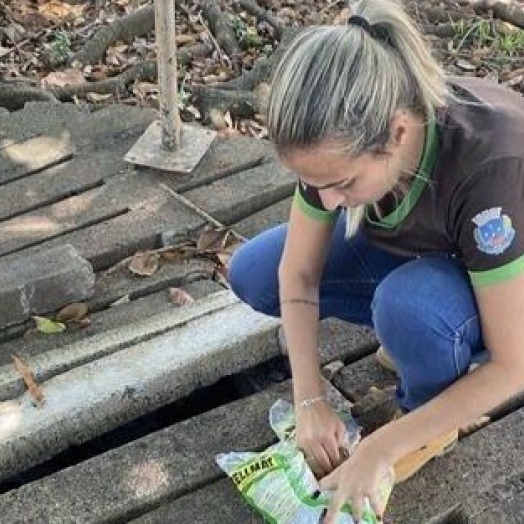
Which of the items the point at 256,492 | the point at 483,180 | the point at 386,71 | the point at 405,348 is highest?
the point at 386,71

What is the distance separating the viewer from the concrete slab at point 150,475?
215cm

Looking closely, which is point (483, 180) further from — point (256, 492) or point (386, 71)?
point (256, 492)

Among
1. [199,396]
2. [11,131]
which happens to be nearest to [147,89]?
[11,131]

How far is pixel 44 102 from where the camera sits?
3.65 metres

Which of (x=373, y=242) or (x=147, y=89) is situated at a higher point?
(x=373, y=242)

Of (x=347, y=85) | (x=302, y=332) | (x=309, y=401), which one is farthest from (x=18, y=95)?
(x=347, y=85)

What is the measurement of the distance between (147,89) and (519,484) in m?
2.35

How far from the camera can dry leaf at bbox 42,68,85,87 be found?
4.05 metres

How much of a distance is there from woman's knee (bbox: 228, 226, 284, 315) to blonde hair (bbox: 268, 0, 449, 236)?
0.62 m

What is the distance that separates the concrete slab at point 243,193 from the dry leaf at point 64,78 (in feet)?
3.58

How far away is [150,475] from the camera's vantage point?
2230mm

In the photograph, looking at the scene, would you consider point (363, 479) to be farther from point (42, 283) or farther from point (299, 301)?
point (42, 283)

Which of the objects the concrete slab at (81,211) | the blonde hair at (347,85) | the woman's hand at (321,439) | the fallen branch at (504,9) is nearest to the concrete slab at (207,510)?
the woman's hand at (321,439)

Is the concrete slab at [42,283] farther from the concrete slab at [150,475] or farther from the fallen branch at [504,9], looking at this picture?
the fallen branch at [504,9]
